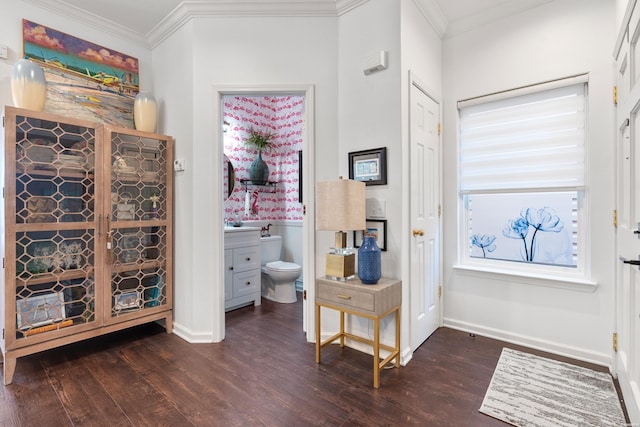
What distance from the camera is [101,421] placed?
5.35 ft

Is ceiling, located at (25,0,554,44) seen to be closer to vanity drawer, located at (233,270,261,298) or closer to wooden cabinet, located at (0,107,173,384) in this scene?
wooden cabinet, located at (0,107,173,384)

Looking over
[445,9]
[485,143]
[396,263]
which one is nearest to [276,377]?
[396,263]

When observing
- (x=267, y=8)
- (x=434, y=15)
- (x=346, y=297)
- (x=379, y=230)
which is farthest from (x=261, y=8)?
(x=346, y=297)

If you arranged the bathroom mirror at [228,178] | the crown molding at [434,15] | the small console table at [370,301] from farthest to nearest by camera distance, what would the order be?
the bathroom mirror at [228,178] < the crown molding at [434,15] < the small console table at [370,301]

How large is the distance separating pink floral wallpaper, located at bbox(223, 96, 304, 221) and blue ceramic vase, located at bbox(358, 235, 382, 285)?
2.20 meters

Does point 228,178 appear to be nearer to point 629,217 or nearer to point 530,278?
point 530,278

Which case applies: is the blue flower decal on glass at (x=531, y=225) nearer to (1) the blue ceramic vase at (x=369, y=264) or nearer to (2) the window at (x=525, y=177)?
(2) the window at (x=525, y=177)

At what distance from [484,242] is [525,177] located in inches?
25.6

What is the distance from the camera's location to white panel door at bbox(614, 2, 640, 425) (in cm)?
153

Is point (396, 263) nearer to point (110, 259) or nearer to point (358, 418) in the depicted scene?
point (358, 418)

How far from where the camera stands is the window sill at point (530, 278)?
2.26m

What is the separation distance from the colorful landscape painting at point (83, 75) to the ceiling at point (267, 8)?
0.81ft

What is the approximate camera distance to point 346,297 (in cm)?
Result: 207

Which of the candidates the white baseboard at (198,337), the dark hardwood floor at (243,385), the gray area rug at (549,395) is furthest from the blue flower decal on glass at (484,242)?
the white baseboard at (198,337)
